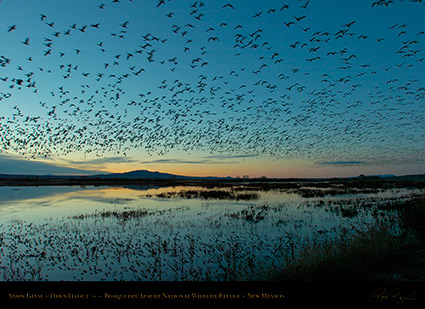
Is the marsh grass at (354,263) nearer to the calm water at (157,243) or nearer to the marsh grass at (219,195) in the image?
the calm water at (157,243)

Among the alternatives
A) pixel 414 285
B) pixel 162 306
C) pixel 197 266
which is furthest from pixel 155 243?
pixel 414 285

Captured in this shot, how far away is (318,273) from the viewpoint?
7.94 metres

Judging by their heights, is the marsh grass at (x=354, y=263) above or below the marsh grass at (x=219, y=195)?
above
